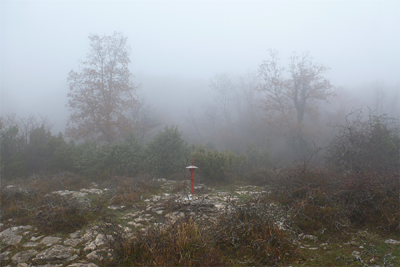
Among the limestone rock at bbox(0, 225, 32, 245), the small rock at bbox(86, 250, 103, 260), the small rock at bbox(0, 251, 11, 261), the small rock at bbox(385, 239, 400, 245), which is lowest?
the limestone rock at bbox(0, 225, 32, 245)

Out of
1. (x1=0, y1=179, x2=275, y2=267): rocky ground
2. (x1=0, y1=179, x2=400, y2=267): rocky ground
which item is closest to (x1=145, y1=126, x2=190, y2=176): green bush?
(x1=0, y1=179, x2=275, y2=267): rocky ground

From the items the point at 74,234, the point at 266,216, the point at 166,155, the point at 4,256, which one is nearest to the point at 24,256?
the point at 4,256

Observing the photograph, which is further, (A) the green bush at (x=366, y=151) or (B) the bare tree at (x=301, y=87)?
(B) the bare tree at (x=301, y=87)

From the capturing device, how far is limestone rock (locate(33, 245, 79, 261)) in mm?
3695

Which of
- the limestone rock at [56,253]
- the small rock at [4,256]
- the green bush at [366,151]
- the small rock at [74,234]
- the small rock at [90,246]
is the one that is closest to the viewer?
the limestone rock at [56,253]

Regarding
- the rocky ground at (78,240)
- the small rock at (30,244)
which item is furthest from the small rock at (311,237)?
the small rock at (30,244)

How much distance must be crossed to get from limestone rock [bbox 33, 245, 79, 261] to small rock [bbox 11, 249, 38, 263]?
5.3 inches

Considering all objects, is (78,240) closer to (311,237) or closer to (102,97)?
(311,237)

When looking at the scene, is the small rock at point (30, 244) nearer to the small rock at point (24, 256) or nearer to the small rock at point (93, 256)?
the small rock at point (24, 256)

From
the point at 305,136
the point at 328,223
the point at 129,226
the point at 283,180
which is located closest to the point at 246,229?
the point at 328,223

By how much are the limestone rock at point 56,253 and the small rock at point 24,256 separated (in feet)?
0.44

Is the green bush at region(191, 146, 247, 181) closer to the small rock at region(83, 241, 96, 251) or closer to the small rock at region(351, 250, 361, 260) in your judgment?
the small rock at region(83, 241, 96, 251)

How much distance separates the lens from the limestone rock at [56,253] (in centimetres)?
370

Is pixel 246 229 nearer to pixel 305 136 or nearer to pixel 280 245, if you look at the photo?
pixel 280 245
